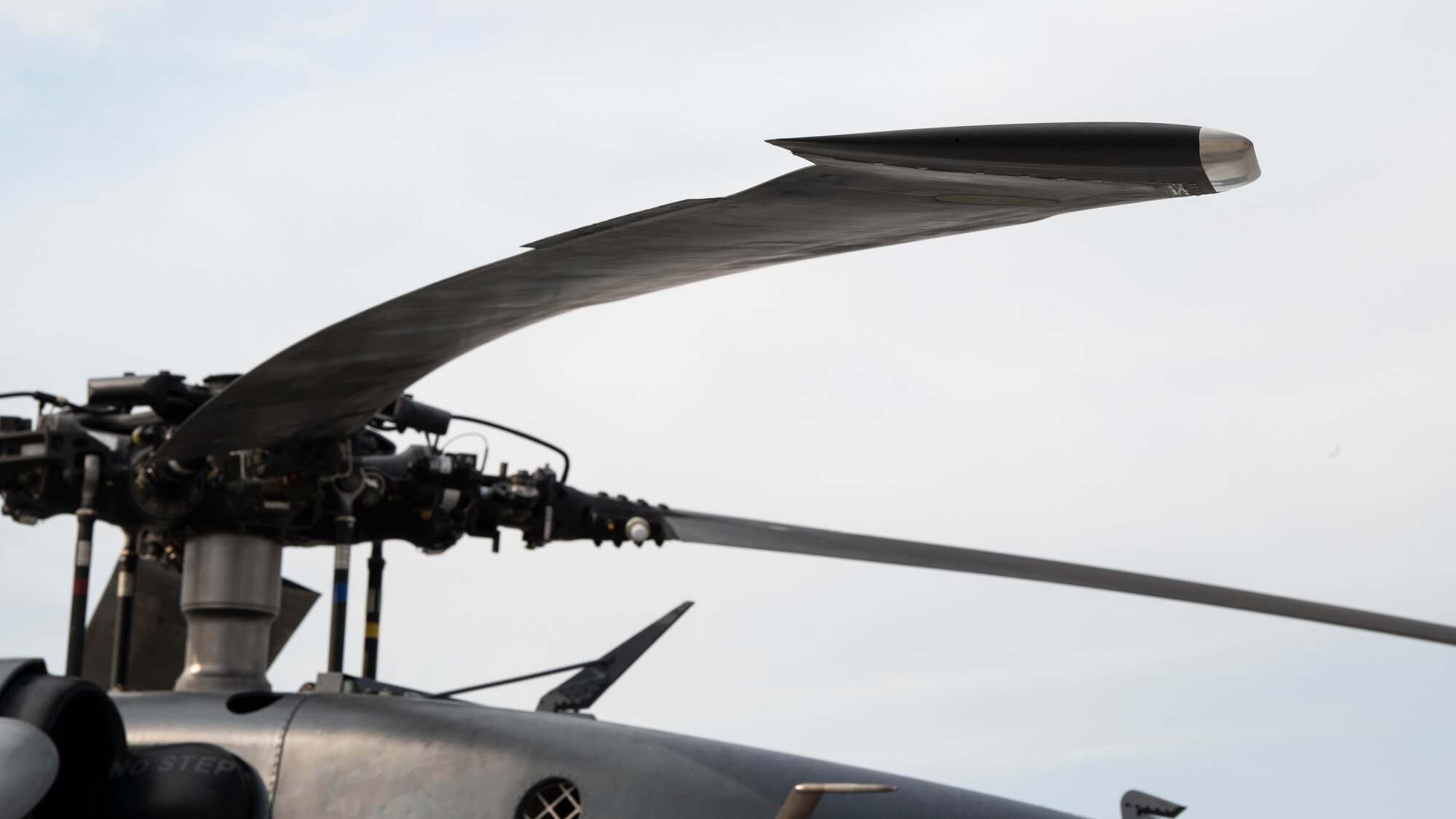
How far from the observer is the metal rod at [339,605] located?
6945mm

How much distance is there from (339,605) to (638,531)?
57.6 inches

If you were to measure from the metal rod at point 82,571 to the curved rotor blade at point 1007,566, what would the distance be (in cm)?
262

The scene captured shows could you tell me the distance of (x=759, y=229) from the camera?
3893 millimetres

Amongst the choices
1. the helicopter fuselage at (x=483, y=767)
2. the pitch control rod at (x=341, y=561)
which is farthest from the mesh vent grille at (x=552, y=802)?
the pitch control rod at (x=341, y=561)

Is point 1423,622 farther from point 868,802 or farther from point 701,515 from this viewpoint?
point 701,515

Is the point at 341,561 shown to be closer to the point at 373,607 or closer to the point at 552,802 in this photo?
the point at 373,607

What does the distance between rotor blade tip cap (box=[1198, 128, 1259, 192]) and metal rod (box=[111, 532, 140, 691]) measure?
5.75 metres

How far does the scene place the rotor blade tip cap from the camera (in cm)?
303

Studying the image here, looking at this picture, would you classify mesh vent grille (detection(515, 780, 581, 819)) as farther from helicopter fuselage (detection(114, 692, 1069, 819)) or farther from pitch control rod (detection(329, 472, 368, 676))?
pitch control rod (detection(329, 472, 368, 676))

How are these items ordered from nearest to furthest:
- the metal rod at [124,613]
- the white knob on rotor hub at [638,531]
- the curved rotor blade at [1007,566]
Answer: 1. the curved rotor blade at [1007,566]
2. the metal rod at [124,613]
3. the white knob on rotor hub at [638,531]

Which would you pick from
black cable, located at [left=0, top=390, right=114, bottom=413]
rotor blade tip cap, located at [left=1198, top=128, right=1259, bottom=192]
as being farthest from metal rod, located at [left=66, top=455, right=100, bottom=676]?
rotor blade tip cap, located at [left=1198, top=128, right=1259, bottom=192]

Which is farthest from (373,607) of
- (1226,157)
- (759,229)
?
(1226,157)

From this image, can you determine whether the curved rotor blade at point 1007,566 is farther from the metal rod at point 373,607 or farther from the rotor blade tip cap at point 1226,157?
the rotor blade tip cap at point 1226,157

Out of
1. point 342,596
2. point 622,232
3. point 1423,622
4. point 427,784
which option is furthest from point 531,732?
point 1423,622
